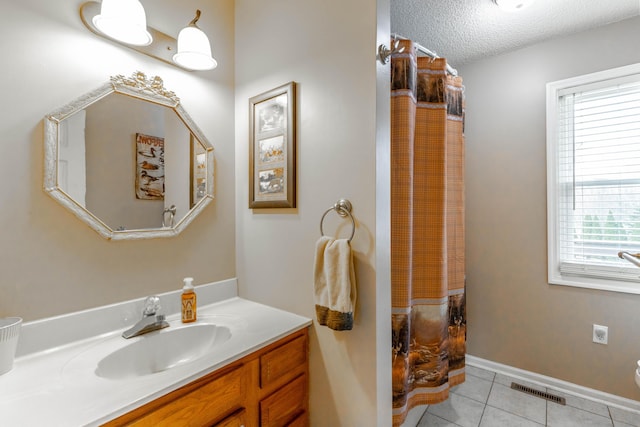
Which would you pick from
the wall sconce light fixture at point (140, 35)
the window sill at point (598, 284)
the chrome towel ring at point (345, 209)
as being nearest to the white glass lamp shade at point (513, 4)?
the chrome towel ring at point (345, 209)

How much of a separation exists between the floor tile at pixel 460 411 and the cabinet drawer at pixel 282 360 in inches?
43.8

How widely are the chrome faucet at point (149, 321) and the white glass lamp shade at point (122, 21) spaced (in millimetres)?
1068

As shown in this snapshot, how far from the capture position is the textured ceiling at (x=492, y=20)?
1657 mm

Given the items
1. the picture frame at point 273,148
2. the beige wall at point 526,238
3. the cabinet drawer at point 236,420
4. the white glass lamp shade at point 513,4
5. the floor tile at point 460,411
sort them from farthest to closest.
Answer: the beige wall at point 526,238 → the floor tile at point 460,411 → the white glass lamp shade at point 513,4 → the picture frame at point 273,148 → the cabinet drawer at point 236,420

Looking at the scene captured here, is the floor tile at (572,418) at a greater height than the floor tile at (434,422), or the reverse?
the floor tile at (572,418)

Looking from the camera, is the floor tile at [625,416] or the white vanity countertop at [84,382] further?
the floor tile at [625,416]

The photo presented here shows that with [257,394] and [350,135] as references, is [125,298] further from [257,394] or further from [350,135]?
[350,135]

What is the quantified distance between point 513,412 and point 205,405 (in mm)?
1877

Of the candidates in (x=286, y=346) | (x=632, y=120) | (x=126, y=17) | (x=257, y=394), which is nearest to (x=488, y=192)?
(x=632, y=120)

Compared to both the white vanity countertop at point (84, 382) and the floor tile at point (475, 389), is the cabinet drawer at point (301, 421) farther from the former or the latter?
the floor tile at point (475, 389)

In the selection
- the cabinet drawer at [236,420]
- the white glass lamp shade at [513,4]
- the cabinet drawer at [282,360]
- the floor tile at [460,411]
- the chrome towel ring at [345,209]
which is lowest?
the floor tile at [460,411]

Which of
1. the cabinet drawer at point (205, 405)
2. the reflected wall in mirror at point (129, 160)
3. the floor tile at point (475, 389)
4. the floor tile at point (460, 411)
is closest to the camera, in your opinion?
the cabinet drawer at point (205, 405)

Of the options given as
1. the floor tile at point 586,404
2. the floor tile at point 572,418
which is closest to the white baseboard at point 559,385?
the floor tile at point 586,404

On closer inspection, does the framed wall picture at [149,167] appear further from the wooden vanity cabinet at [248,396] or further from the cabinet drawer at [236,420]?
the cabinet drawer at [236,420]
